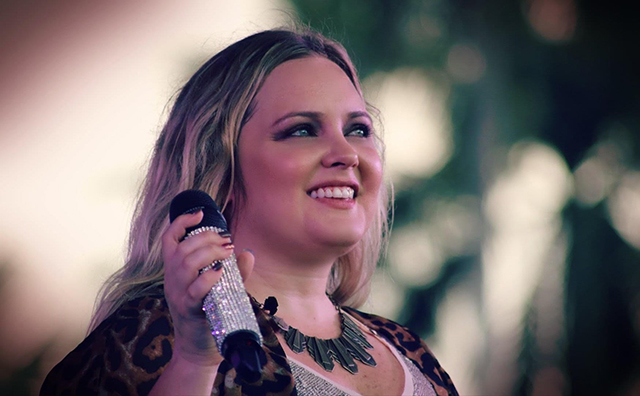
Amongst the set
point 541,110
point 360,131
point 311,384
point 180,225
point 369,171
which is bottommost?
point 311,384

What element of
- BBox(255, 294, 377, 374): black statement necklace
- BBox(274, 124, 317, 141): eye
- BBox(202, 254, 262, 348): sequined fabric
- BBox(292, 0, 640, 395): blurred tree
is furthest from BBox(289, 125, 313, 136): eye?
BBox(292, 0, 640, 395): blurred tree

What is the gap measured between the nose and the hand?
62 centimetres

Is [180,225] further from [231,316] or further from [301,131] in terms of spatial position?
[301,131]

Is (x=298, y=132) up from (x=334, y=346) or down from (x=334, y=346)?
up

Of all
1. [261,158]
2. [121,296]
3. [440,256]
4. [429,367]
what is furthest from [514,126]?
[121,296]

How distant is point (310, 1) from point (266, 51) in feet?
6.65

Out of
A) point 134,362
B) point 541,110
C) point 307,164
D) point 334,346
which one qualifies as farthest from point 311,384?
point 541,110

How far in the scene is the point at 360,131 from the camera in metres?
1.93

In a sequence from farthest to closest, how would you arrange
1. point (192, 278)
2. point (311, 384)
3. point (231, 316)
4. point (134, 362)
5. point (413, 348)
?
point (413, 348)
point (311, 384)
point (134, 362)
point (192, 278)
point (231, 316)

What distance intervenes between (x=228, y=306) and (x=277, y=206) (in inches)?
29.3

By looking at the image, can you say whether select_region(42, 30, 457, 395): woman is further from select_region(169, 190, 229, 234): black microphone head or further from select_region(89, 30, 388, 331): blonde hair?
select_region(169, 190, 229, 234): black microphone head

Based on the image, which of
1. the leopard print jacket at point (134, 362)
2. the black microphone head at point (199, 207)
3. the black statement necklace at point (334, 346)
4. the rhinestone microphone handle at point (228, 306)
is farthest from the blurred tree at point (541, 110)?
the rhinestone microphone handle at point (228, 306)

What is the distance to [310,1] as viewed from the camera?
3.85 metres

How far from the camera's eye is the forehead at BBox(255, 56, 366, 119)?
181 cm
